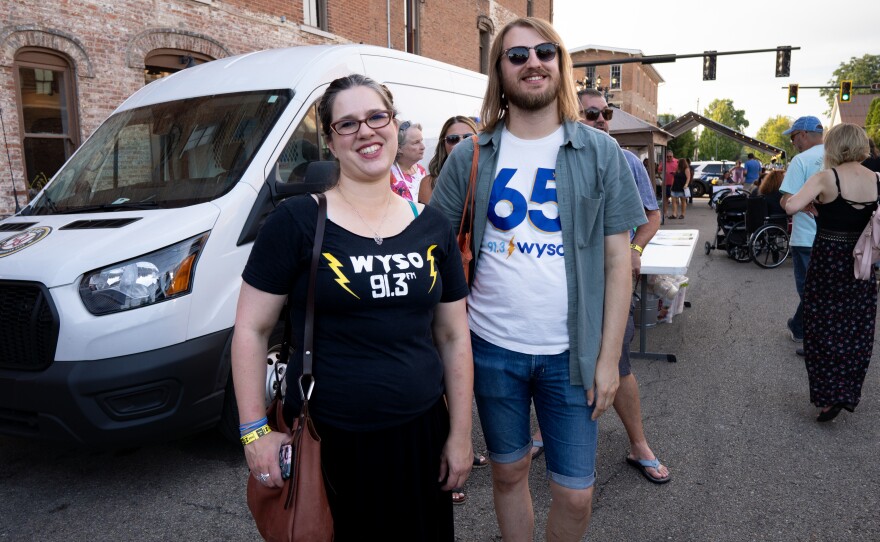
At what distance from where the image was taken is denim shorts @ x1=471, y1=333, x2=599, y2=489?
7.52ft

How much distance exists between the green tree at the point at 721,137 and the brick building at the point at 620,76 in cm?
3349

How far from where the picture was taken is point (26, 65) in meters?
9.23

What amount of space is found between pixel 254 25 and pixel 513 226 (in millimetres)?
11803

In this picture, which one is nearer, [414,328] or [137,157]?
[414,328]

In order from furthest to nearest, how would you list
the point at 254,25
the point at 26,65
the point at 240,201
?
the point at 254,25
the point at 26,65
the point at 240,201

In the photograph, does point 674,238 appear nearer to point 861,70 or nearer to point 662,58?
point 662,58

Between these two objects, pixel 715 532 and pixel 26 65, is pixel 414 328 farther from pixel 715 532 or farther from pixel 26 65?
pixel 26 65

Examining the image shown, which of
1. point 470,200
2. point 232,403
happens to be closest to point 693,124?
point 232,403

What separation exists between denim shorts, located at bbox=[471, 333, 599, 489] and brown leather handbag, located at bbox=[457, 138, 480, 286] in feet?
0.89

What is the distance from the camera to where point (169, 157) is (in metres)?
4.23

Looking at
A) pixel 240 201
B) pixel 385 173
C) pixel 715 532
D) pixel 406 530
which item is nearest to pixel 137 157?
pixel 240 201

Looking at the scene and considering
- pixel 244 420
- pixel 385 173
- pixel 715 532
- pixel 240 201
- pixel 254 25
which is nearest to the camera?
pixel 244 420

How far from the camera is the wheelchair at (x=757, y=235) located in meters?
10.9

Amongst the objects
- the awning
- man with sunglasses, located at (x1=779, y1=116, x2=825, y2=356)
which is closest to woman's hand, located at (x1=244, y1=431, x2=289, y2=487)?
man with sunglasses, located at (x1=779, y1=116, x2=825, y2=356)
